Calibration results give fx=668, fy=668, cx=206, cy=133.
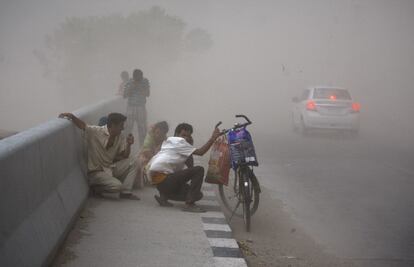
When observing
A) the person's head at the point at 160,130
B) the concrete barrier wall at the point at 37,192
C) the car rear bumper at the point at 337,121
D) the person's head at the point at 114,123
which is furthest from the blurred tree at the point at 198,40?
the concrete barrier wall at the point at 37,192

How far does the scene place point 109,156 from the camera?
9.45 metres

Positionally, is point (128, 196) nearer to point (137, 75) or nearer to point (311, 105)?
point (137, 75)

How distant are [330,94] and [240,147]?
15.1 metres

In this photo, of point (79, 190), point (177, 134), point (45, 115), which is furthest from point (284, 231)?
point (45, 115)

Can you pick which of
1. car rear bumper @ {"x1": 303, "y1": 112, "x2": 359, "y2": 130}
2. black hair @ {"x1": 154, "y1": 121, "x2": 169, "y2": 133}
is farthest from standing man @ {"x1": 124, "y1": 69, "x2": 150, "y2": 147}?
car rear bumper @ {"x1": 303, "y1": 112, "x2": 359, "y2": 130}

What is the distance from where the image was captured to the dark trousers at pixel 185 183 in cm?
893

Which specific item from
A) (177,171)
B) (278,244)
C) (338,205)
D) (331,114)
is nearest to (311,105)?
(331,114)

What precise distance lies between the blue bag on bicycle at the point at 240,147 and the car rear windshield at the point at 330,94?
1460 centimetres

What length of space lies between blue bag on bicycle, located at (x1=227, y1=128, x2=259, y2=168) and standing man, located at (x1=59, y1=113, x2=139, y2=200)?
1573 mm

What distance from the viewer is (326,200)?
1066cm

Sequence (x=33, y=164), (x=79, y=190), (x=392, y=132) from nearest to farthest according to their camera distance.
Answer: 1. (x=33, y=164)
2. (x=79, y=190)
3. (x=392, y=132)

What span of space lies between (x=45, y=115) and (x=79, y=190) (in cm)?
3530

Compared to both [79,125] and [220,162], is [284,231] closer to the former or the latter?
[220,162]

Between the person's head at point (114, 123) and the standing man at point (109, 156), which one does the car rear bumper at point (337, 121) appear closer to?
the standing man at point (109, 156)
